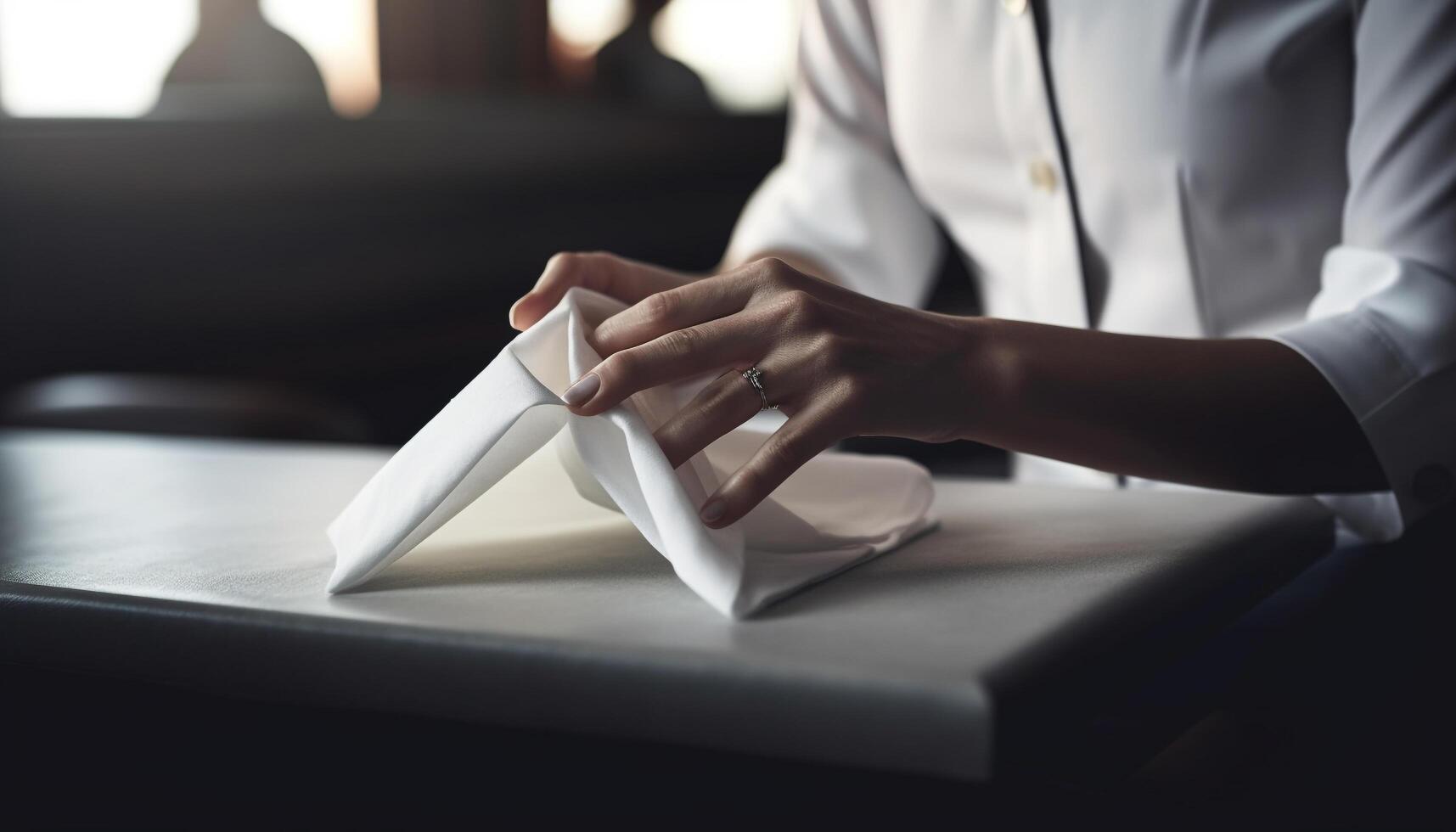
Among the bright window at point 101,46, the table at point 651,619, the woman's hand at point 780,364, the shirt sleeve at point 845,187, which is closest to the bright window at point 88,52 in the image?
the bright window at point 101,46

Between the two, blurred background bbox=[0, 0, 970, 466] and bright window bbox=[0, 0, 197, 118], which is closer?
blurred background bbox=[0, 0, 970, 466]

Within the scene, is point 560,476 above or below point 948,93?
below

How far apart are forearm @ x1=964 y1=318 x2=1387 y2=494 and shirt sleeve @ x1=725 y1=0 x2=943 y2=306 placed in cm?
56

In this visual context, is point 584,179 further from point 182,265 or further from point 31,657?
point 31,657

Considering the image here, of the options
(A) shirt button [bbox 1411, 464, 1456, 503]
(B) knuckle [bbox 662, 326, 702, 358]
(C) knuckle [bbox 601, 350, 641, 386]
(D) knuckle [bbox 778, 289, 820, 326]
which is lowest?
(A) shirt button [bbox 1411, 464, 1456, 503]

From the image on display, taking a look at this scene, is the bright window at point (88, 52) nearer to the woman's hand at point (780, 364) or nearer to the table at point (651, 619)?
the table at point (651, 619)

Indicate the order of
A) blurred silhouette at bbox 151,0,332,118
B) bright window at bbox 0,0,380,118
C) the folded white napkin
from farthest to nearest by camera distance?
blurred silhouette at bbox 151,0,332,118 → bright window at bbox 0,0,380,118 → the folded white napkin

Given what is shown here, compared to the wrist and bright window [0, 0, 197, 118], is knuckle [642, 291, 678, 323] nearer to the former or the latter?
the wrist

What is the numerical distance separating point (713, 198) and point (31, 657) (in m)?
2.96

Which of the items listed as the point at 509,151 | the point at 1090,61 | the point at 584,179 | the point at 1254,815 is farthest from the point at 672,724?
the point at 584,179

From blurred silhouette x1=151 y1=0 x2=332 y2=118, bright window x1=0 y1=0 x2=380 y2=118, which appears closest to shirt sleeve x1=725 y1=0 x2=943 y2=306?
bright window x1=0 y1=0 x2=380 y2=118

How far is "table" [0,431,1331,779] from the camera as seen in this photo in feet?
1.50

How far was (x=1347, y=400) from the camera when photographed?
779mm

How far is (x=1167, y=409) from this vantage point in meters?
0.72
